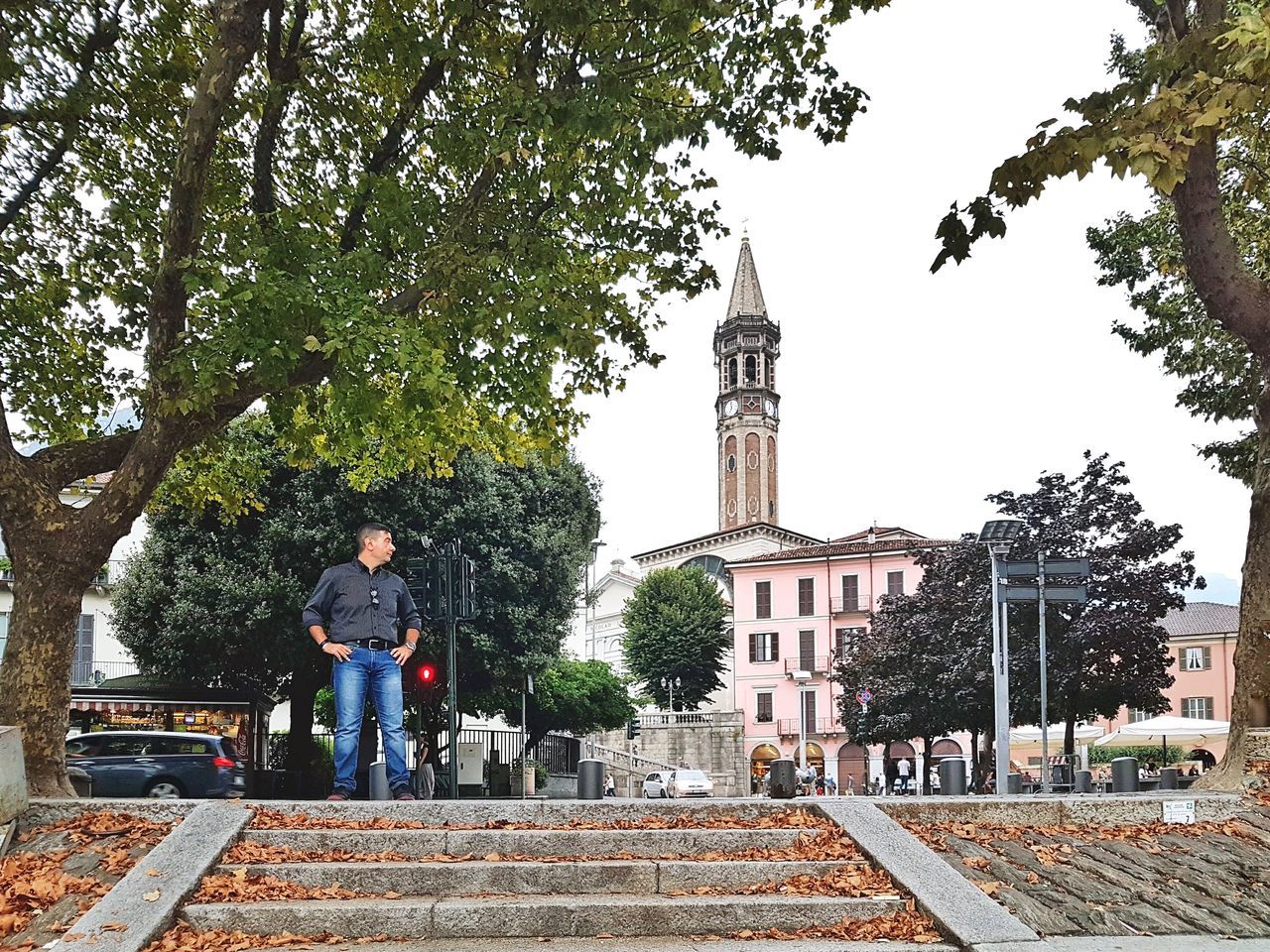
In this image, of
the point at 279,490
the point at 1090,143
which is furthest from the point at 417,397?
the point at 279,490

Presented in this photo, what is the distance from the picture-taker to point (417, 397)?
404 inches

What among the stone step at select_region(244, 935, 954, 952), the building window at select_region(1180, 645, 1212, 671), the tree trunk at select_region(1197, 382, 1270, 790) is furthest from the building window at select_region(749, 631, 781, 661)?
the stone step at select_region(244, 935, 954, 952)

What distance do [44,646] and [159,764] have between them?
10.5 m

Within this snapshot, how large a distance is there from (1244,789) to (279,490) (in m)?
21.7

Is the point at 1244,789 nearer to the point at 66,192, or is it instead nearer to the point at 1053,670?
the point at 66,192

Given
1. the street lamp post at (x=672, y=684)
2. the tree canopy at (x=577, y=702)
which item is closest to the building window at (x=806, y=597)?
the street lamp post at (x=672, y=684)

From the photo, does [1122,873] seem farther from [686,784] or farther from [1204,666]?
[1204,666]

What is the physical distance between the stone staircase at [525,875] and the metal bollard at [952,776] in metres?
2.61

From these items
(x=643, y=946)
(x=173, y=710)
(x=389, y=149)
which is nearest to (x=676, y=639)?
(x=173, y=710)

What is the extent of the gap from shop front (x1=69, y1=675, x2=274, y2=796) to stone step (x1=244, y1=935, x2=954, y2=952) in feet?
65.7

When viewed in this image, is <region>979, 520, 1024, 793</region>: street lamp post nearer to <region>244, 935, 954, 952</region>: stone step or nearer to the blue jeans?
the blue jeans

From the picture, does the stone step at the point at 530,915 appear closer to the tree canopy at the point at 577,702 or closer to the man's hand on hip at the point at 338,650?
the man's hand on hip at the point at 338,650

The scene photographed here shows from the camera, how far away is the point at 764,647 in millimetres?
69438

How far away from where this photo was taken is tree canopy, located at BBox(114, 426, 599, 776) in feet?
86.2
